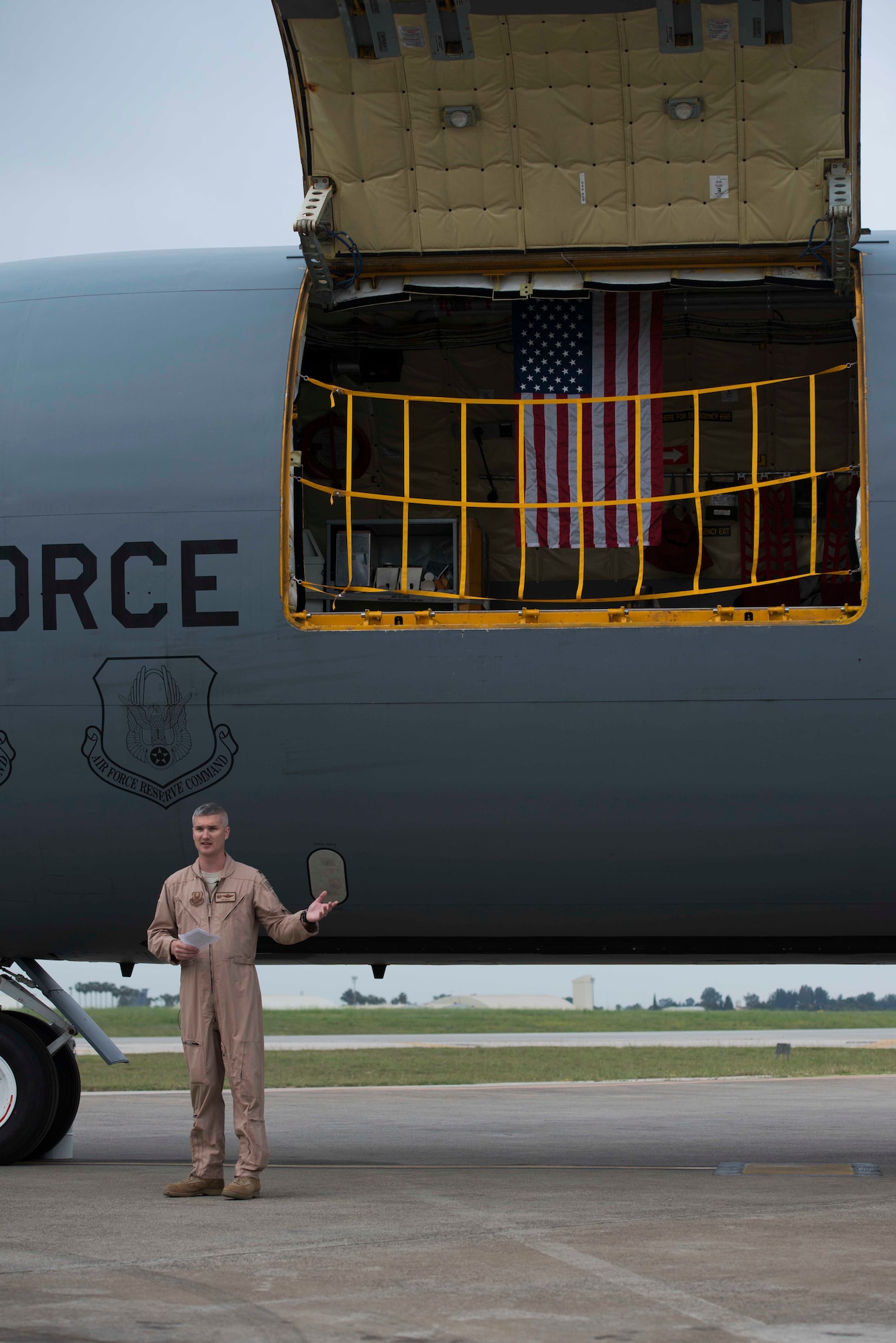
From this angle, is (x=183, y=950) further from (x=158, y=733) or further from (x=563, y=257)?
(x=563, y=257)

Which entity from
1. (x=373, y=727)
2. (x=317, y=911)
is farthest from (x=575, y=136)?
(x=317, y=911)

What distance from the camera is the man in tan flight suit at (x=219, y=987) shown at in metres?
8.60

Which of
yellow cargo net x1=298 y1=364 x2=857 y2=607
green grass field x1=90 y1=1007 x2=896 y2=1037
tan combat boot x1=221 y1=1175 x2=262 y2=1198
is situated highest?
yellow cargo net x1=298 y1=364 x2=857 y2=607

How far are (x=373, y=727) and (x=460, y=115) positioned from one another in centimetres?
442

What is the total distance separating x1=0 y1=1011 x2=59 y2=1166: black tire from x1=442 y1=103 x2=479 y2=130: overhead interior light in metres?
7.49

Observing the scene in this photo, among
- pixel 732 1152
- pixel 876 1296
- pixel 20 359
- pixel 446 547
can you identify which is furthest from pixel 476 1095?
pixel 876 1296

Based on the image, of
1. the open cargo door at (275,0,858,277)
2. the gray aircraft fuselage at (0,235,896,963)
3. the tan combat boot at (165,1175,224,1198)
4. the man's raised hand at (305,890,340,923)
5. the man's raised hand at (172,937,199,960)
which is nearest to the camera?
the man's raised hand at (305,890,340,923)

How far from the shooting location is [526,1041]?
120 ft

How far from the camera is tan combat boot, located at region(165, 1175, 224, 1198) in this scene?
28.6 feet

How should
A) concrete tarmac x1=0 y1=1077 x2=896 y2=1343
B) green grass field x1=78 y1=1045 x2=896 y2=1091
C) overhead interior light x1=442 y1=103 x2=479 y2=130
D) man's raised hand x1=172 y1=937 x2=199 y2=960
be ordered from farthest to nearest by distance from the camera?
1. green grass field x1=78 y1=1045 x2=896 y2=1091
2. overhead interior light x1=442 y1=103 x2=479 y2=130
3. man's raised hand x1=172 y1=937 x2=199 y2=960
4. concrete tarmac x1=0 y1=1077 x2=896 y2=1343

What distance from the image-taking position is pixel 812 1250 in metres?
6.64

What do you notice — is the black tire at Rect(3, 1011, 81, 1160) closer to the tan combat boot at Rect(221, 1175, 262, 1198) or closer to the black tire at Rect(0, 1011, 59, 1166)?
the black tire at Rect(0, 1011, 59, 1166)

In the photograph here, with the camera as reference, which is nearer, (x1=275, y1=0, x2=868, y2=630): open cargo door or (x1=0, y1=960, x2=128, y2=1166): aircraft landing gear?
(x1=275, y1=0, x2=868, y2=630): open cargo door

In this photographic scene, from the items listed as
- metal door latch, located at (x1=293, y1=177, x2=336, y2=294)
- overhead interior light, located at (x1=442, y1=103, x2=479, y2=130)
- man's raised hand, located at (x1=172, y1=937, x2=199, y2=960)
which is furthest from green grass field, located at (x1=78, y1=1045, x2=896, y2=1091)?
overhead interior light, located at (x1=442, y1=103, x2=479, y2=130)
